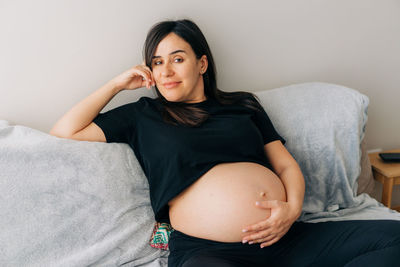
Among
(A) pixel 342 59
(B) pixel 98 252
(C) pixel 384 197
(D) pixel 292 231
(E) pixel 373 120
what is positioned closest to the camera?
(B) pixel 98 252

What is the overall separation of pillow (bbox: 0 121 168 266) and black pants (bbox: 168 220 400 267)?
0.54ft

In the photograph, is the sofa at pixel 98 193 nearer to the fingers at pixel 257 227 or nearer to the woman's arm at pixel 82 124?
the woman's arm at pixel 82 124

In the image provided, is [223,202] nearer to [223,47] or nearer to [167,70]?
[167,70]

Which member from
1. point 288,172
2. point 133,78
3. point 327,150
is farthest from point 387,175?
point 133,78

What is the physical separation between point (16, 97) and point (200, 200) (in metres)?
0.81

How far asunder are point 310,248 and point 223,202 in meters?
0.31

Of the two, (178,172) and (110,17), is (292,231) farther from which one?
(110,17)

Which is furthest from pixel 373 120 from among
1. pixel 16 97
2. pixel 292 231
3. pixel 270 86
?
pixel 16 97

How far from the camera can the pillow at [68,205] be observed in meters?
1.01

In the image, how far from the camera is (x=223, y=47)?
1.59 meters

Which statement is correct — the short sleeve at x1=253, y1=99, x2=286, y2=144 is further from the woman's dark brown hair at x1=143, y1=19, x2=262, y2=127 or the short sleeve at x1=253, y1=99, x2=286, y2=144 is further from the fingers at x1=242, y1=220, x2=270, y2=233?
the fingers at x1=242, y1=220, x2=270, y2=233

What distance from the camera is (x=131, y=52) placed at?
1.42m

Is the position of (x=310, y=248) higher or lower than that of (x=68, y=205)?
lower

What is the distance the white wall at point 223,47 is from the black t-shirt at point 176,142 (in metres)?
0.25
